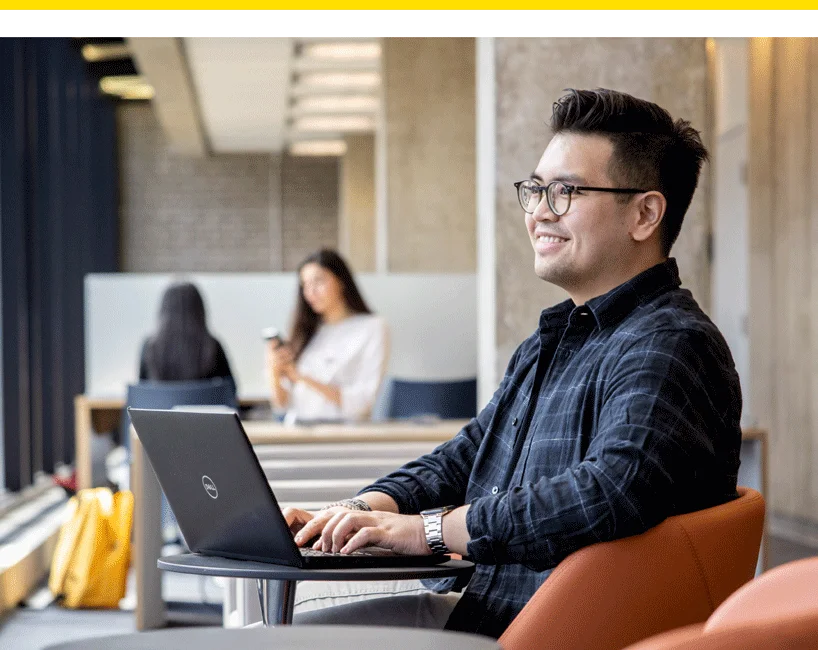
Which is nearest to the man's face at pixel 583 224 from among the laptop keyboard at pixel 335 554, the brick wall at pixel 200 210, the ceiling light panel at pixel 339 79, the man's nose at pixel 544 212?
the man's nose at pixel 544 212

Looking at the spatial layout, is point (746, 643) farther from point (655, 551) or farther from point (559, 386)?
point (559, 386)

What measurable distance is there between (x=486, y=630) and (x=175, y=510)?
0.49m

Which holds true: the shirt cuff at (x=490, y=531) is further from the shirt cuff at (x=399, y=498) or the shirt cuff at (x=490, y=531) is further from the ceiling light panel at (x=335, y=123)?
the ceiling light panel at (x=335, y=123)

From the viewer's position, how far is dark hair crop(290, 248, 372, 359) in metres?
4.61

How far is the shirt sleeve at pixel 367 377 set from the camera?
14.9 feet

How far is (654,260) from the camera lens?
176 centimetres

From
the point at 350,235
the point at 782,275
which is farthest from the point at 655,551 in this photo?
the point at 350,235

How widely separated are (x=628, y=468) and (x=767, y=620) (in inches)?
16.0

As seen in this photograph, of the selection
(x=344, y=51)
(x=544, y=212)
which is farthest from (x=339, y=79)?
(x=544, y=212)

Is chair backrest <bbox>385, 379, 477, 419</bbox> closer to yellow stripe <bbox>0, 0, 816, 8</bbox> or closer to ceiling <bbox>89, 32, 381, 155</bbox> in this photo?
A: yellow stripe <bbox>0, 0, 816, 8</bbox>

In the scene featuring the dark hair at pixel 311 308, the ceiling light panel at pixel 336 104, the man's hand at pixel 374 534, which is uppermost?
the ceiling light panel at pixel 336 104

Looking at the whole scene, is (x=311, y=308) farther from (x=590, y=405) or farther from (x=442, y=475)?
(x=590, y=405)

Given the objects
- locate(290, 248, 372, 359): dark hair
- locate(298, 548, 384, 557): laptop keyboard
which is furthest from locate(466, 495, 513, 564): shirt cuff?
locate(290, 248, 372, 359): dark hair

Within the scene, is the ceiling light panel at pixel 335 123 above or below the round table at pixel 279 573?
above
